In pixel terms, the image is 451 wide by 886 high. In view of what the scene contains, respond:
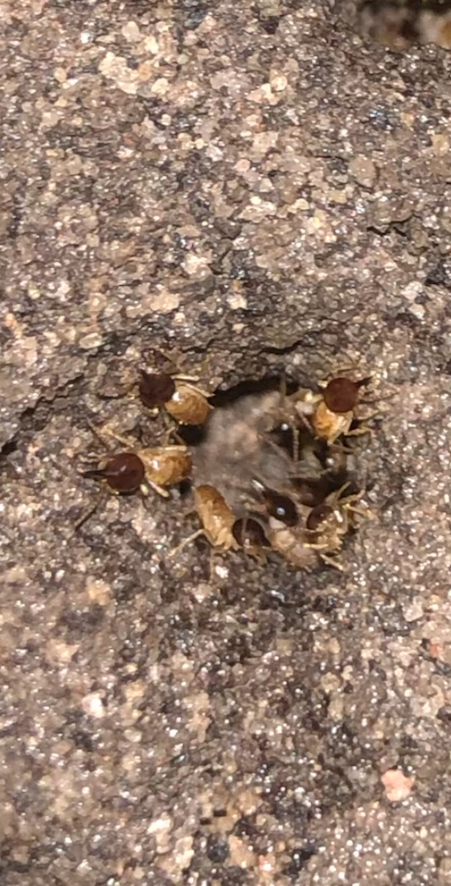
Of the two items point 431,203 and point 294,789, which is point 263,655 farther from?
point 431,203

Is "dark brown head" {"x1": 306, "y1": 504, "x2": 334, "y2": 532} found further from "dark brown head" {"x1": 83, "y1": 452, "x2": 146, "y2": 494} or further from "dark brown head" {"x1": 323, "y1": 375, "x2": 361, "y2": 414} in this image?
"dark brown head" {"x1": 83, "y1": 452, "x2": 146, "y2": 494}

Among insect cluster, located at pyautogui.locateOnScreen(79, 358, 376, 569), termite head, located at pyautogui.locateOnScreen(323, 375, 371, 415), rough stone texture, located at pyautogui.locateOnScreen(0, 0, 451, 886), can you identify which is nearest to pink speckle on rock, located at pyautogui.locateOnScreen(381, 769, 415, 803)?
rough stone texture, located at pyautogui.locateOnScreen(0, 0, 451, 886)

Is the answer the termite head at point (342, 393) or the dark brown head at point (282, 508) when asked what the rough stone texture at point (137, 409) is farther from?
the dark brown head at point (282, 508)

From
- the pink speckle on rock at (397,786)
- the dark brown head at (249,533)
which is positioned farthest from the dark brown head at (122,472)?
the pink speckle on rock at (397,786)

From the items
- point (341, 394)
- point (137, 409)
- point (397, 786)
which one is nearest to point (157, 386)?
point (137, 409)

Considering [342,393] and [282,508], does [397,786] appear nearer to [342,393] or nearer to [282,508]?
[282,508]
